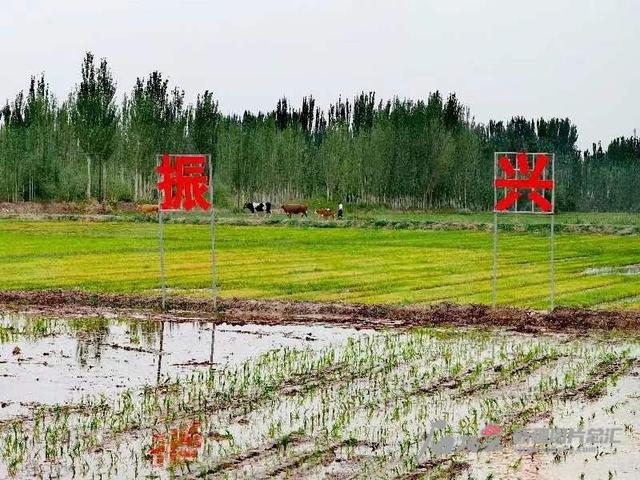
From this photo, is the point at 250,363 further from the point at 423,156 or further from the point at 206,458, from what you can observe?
the point at 423,156

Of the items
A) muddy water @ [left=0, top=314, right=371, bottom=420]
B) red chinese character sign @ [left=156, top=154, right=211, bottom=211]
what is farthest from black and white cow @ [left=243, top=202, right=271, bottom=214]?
muddy water @ [left=0, top=314, right=371, bottom=420]

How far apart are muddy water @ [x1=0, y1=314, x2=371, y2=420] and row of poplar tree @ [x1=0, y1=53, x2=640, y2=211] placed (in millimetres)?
45180

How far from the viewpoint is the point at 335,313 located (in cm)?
1703

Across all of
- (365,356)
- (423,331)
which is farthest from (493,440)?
(423,331)

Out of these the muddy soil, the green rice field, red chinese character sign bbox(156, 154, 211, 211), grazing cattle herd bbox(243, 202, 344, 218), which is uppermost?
red chinese character sign bbox(156, 154, 211, 211)

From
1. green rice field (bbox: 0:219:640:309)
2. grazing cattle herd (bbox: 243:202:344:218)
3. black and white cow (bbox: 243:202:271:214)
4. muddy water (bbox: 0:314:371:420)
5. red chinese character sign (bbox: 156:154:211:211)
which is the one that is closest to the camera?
muddy water (bbox: 0:314:371:420)

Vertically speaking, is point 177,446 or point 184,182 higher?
point 184,182

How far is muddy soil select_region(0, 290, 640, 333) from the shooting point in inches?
621

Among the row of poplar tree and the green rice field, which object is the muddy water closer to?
the green rice field

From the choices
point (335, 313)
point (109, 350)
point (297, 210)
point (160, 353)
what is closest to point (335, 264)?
point (335, 313)

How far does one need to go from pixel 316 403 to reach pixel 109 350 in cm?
426

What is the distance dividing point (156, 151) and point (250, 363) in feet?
172

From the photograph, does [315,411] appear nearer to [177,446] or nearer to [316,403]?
[316,403]

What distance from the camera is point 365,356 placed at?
512 inches
